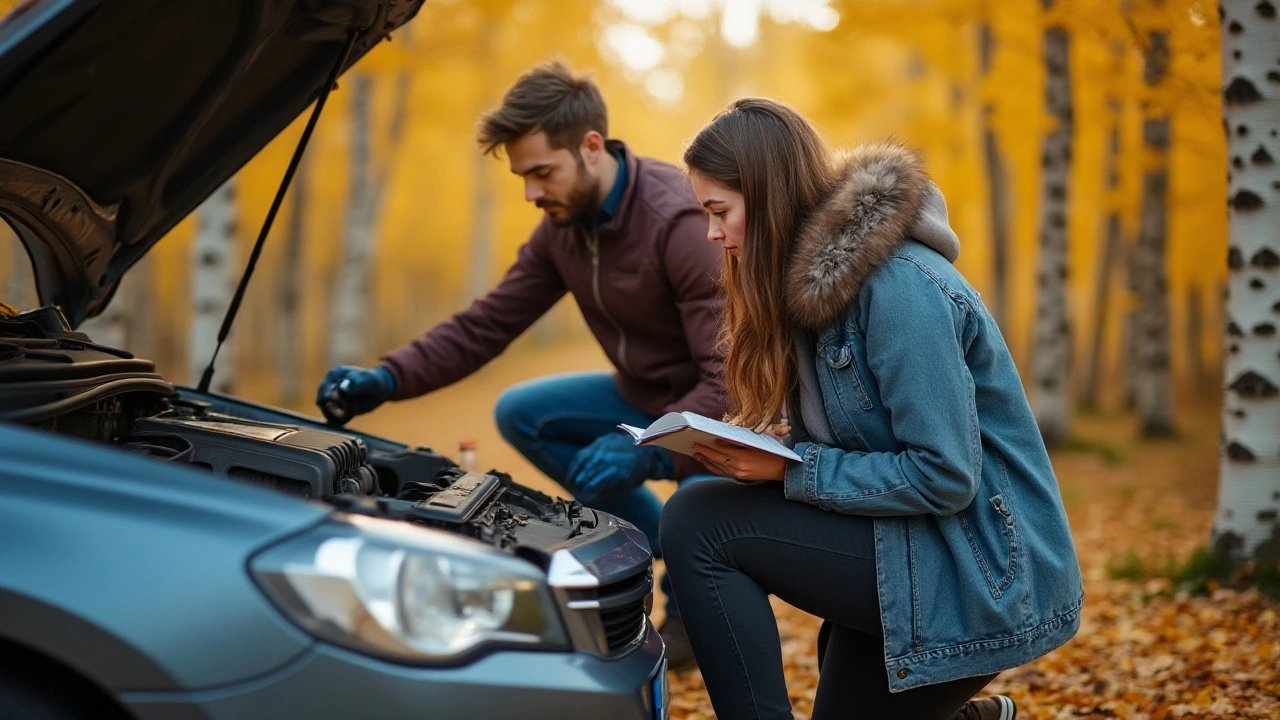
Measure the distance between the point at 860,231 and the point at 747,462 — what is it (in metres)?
0.60

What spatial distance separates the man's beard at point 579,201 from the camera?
12.5 feet

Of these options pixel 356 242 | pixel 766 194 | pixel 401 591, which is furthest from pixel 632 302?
pixel 356 242

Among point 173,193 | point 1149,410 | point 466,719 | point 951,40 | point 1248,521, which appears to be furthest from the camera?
point 951,40

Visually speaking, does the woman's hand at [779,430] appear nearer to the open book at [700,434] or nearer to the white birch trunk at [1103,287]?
the open book at [700,434]

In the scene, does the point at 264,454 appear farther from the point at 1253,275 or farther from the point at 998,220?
the point at 998,220

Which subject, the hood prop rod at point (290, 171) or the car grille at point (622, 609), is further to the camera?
the hood prop rod at point (290, 171)

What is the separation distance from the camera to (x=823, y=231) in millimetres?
2463

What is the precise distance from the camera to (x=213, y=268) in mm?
8180

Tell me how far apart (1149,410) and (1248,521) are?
7.84 m

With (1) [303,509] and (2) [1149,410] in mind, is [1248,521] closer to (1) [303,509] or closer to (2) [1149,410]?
(1) [303,509]

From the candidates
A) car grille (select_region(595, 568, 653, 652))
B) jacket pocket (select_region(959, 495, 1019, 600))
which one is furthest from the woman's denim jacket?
car grille (select_region(595, 568, 653, 652))

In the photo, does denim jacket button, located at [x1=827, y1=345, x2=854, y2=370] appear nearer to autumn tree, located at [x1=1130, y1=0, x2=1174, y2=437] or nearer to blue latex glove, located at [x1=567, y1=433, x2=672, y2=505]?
blue latex glove, located at [x1=567, y1=433, x2=672, y2=505]

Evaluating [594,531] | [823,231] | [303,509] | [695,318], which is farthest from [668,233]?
[303,509]

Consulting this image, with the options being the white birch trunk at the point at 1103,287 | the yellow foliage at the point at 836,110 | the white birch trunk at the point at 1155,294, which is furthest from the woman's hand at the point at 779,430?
the white birch trunk at the point at 1103,287
